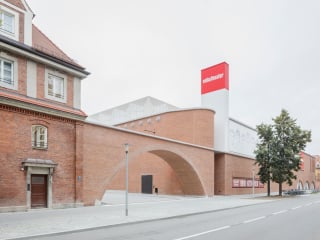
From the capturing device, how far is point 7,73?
1786cm

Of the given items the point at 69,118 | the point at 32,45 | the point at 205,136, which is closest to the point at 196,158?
the point at 205,136

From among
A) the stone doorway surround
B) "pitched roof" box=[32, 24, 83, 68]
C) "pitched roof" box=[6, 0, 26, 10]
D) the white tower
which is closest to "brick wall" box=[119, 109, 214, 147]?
the white tower

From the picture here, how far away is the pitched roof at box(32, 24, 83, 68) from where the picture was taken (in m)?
19.9

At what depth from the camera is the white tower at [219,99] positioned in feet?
139

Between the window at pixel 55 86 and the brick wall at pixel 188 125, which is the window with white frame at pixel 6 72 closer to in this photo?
the window at pixel 55 86

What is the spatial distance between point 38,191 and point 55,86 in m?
6.23

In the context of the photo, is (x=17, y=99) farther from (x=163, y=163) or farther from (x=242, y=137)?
(x=242, y=137)

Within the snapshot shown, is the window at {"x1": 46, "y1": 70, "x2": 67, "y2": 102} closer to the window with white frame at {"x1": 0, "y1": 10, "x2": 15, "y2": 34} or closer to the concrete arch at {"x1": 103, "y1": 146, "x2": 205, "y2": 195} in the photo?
the window with white frame at {"x1": 0, "y1": 10, "x2": 15, "y2": 34}

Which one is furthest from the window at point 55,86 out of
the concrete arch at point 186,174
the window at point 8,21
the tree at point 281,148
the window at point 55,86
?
the tree at point 281,148

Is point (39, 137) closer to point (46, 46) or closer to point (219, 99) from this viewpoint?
point (46, 46)

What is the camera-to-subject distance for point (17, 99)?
57.2ft

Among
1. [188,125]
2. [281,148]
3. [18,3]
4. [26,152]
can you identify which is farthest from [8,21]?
[281,148]

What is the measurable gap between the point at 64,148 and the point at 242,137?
110ft

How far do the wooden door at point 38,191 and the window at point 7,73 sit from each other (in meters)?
5.07
